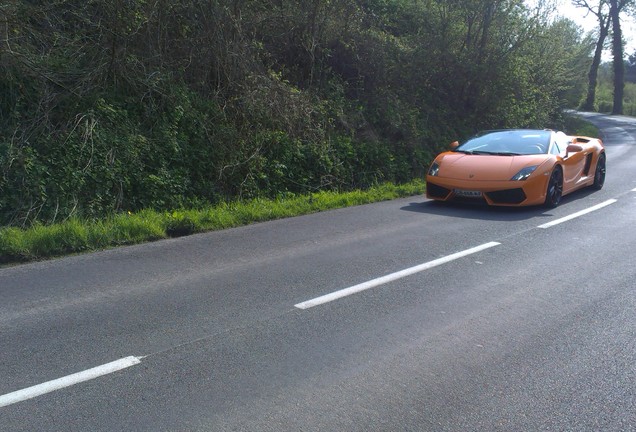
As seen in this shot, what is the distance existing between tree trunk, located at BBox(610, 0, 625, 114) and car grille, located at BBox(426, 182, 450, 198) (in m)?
50.6

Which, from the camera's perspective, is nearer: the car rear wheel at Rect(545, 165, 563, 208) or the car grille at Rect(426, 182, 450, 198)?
the car rear wheel at Rect(545, 165, 563, 208)

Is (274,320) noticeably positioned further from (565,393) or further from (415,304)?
(565,393)

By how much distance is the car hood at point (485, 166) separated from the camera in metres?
11.2

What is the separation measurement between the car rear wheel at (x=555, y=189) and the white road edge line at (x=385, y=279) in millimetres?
3292

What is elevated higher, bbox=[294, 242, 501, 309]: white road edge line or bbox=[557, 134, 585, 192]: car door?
bbox=[557, 134, 585, 192]: car door

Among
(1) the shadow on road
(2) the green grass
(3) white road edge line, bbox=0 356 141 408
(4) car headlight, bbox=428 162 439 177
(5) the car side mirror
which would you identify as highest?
(5) the car side mirror

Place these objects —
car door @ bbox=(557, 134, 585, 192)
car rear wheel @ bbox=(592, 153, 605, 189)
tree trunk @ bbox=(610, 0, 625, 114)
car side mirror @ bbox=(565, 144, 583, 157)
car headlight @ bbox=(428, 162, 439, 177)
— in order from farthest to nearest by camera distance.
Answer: tree trunk @ bbox=(610, 0, 625, 114), car rear wheel @ bbox=(592, 153, 605, 189), car side mirror @ bbox=(565, 144, 583, 157), car door @ bbox=(557, 134, 585, 192), car headlight @ bbox=(428, 162, 439, 177)

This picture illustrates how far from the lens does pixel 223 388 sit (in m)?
4.32

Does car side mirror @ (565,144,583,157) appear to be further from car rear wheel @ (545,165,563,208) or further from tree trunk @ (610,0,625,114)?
tree trunk @ (610,0,625,114)

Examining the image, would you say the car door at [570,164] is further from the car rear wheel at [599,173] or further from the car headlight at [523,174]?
the car headlight at [523,174]

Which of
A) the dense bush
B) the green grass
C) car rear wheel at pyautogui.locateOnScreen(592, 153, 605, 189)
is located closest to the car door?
car rear wheel at pyautogui.locateOnScreen(592, 153, 605, 189)

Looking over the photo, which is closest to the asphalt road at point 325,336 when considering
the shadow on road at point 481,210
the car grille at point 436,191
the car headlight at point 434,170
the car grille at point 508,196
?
the shadow on road at point 481,210

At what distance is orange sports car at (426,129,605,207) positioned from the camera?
36.2 feet

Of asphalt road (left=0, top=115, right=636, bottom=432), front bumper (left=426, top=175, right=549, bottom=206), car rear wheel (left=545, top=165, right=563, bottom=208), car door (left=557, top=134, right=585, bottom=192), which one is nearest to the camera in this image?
asphalt road (left=0, top=115, right=636, bottom=432)
